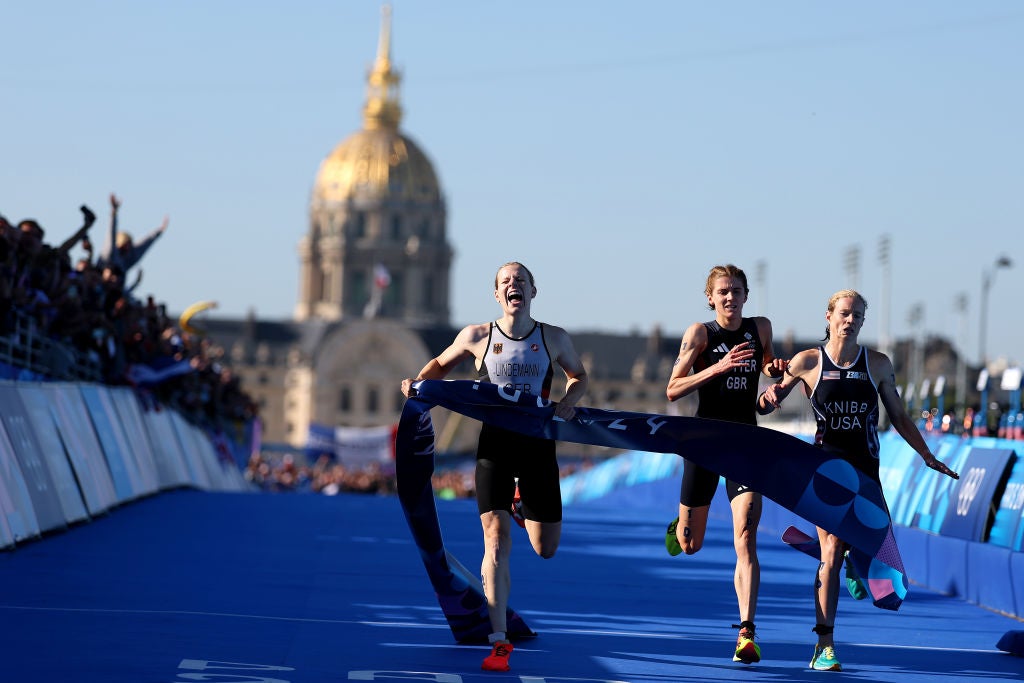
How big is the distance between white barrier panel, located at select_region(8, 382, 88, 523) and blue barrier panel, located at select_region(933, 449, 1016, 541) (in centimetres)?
671

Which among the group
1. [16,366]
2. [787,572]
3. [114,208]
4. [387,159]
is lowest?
[787,572]

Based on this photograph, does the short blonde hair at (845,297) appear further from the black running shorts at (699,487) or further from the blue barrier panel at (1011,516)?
the blue barrier panel at (1011,516)

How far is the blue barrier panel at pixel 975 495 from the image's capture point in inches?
540

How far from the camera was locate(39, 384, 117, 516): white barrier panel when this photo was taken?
17.0m

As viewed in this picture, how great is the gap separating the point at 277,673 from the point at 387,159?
184 meters

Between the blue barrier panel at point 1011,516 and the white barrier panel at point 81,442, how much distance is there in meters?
7.50

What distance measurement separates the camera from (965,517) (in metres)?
14.2

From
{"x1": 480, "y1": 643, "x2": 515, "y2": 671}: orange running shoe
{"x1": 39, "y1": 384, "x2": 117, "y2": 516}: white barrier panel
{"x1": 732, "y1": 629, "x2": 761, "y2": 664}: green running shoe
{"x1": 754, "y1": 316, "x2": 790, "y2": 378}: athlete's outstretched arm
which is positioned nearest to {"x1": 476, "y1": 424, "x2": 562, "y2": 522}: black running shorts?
{"x1": 480, "y1": 643, "x2": 515, "y2": 671}: orange running shoe

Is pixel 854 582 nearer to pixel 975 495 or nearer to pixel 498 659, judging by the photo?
pixel 498 659

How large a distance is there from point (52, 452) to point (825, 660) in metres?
8.43

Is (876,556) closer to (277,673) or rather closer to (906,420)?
(906,420)

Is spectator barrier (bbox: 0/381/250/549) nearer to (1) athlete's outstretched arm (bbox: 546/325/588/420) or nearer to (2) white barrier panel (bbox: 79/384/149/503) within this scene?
(2) white barrier panel (bbox: 79/384/149/503)

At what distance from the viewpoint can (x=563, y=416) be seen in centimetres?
959

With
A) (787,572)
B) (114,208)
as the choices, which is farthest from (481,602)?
(114,208)
